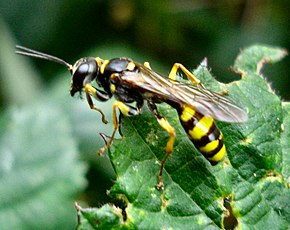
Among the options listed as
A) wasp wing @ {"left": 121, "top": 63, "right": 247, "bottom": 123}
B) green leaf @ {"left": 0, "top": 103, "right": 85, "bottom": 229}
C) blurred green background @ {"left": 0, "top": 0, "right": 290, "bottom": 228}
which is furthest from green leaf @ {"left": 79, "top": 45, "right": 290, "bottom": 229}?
blurred green background @ {"left": 0, "top": 0, "right": 290, "bottom": 228}

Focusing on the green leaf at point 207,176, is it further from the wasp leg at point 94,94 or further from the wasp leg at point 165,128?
the wasp leg at point 94,94

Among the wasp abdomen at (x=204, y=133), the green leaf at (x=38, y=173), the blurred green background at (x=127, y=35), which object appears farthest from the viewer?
the blurred green background at (x=127, y=35)

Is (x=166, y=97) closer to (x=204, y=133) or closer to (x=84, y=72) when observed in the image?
(x=204, y=133)

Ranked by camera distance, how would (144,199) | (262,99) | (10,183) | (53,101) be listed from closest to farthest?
(144,199) → (262,99) → (10,183) → (53,101)

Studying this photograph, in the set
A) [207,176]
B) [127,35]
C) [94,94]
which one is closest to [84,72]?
[94,94]

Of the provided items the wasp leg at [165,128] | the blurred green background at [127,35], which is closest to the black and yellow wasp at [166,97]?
the wasp leg at [165,128]

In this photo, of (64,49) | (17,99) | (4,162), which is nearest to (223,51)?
(64,49)

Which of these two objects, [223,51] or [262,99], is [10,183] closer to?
[262,99]
